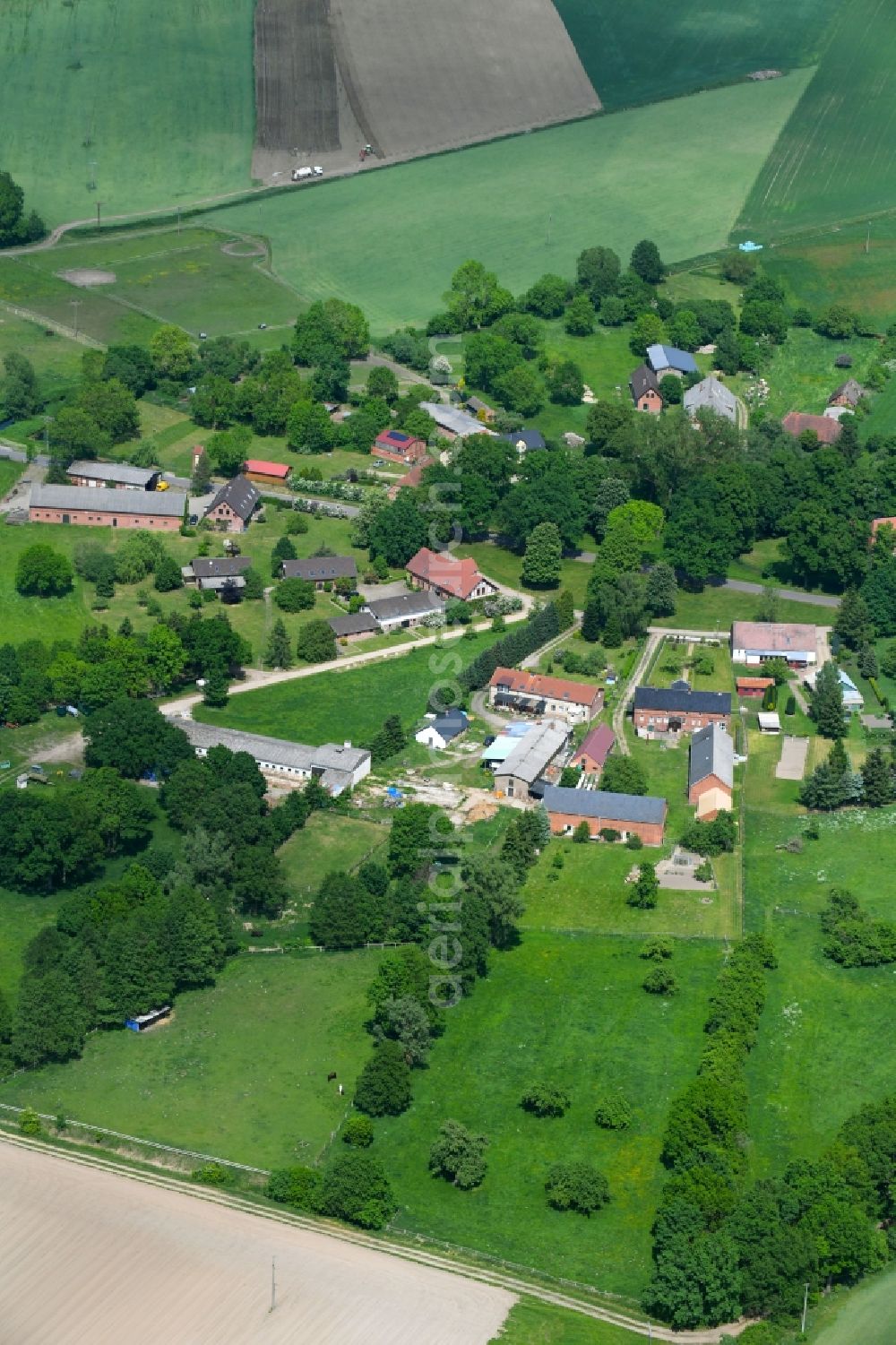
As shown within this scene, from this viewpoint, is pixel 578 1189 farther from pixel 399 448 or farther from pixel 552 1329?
pixel 399 448

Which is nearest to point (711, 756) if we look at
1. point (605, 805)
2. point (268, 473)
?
point (605, 805)

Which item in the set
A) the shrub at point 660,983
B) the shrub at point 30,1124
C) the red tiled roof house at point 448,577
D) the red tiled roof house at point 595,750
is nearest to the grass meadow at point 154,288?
the red tiled roof house at point 448,577

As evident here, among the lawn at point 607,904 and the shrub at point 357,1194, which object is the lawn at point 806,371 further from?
the shrub at point 357,1194

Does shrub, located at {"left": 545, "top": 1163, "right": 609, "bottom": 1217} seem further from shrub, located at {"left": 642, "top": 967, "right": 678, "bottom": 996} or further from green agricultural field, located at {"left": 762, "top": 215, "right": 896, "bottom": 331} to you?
green agricultural field, located at {"left": 762, "top": 215, "right": 896, "bottom": 331}

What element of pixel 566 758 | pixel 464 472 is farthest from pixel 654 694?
pixel 464 472

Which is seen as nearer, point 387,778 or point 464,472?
point 387,778

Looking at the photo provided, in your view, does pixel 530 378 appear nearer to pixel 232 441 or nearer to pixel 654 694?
pixel 232 441
